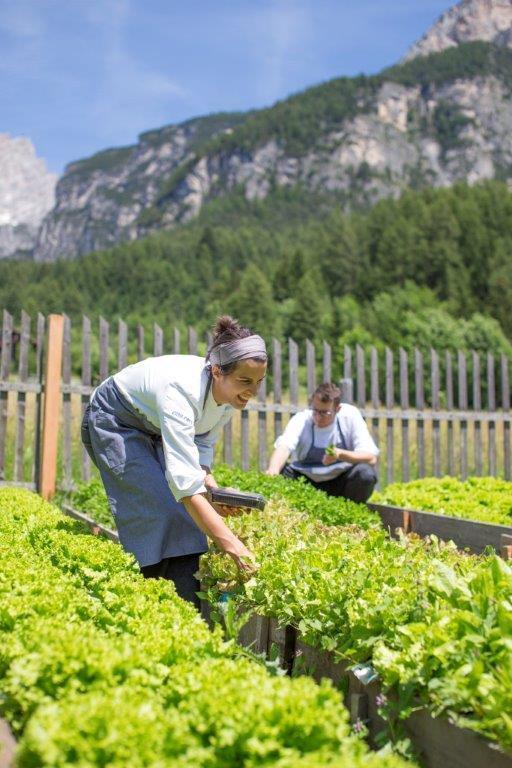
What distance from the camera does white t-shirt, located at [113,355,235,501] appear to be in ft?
10.9

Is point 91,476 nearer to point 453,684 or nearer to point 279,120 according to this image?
point 453,684

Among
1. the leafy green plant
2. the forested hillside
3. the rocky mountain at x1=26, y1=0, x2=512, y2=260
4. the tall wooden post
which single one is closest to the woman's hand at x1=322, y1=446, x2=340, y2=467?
the tall wooden post

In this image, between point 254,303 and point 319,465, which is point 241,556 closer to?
point 319,465

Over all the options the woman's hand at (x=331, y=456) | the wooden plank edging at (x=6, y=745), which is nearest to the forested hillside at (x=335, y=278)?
the woman's hand at (x=331, y=456)

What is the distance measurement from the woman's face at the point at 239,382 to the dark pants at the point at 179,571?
37.0 inches

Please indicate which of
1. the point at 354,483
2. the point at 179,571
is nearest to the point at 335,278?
the point at 354,483

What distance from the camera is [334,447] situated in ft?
21.5

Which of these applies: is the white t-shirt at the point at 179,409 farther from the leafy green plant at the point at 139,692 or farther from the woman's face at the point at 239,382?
the leafy green plant at the point at 139,692

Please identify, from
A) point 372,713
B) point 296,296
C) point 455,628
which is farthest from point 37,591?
point 296,296

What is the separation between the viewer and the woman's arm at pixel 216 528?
321 cm

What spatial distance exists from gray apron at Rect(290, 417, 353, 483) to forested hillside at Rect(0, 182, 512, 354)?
41.0 m

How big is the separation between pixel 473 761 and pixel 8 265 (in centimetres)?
7003

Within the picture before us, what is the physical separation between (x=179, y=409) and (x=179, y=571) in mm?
1002

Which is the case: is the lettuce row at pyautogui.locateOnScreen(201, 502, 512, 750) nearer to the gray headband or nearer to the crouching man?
the gray headband
